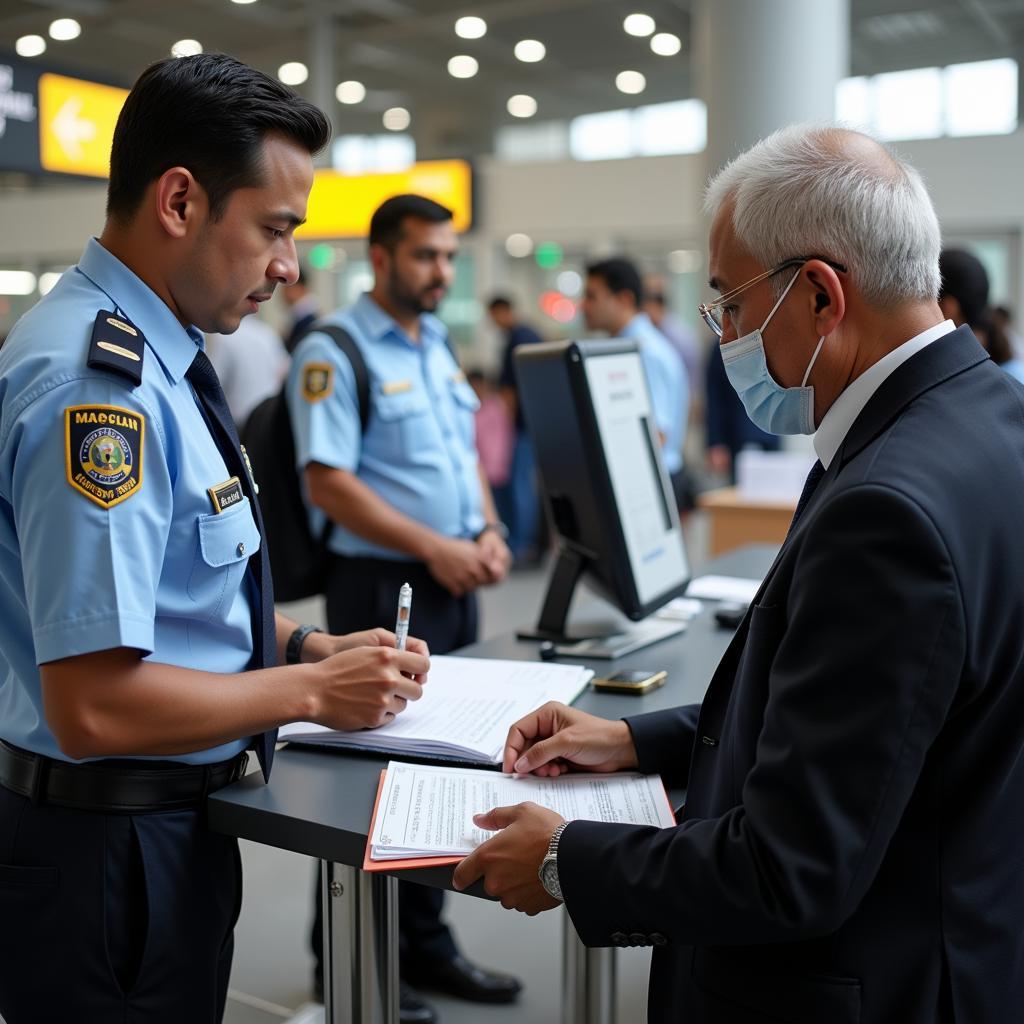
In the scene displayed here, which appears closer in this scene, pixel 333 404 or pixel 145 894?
pixel 145 894

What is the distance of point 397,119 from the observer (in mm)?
12547

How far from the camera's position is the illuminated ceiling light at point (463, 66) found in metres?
10.5

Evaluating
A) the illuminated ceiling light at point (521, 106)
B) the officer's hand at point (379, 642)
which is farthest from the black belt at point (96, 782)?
the illuminated ceiling light at point (521, 106)

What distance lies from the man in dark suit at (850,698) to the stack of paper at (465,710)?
25cm

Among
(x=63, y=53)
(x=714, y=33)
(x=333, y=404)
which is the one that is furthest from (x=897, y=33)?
(x=333, y=404)

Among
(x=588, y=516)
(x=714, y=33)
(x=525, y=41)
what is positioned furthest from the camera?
(x=525, y=41)

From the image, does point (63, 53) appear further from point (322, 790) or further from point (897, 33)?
point (322, 790)

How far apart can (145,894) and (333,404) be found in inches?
56.7

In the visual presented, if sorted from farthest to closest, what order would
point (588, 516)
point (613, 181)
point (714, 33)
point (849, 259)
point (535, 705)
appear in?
point (613, 181), point (714, 33), point (588, 516), point (535, 705), point (849, 259)

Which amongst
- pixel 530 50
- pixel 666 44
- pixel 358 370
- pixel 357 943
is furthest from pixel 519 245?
pixel 357 943

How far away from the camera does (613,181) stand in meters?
9.16

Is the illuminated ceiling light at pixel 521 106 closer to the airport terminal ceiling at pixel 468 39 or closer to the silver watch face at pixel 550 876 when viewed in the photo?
the airport terminal ceiling at pixel 468 39

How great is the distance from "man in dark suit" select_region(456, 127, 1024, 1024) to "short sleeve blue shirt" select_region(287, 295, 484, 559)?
148 centimetres

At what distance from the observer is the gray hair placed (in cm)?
95
